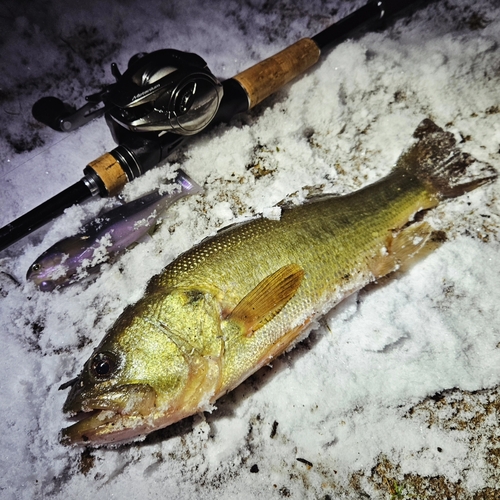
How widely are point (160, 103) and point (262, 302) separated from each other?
137 centimetres

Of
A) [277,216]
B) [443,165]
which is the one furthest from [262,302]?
[443,165]

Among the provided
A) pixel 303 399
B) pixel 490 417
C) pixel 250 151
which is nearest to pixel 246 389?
pixel 303 399

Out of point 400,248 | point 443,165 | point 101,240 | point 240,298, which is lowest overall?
point 400,248

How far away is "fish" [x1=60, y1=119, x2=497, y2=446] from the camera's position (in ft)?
5.33

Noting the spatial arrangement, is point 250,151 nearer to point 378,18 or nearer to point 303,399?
point 378,18

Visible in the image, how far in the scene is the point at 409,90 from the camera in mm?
2674

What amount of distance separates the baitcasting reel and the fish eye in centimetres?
137

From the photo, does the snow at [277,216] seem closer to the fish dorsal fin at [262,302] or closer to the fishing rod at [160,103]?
the fishing rod at [160,103]

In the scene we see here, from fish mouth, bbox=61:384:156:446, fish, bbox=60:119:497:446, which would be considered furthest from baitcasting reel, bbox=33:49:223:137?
fish mouth, bbox=61:384:156:446

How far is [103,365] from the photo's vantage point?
5.42 feet

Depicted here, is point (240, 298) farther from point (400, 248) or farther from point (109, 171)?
point (109, 171)

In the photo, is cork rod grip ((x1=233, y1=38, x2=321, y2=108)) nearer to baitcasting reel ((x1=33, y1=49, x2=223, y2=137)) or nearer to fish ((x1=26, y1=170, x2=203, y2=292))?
baitcasting reel ((x1=33, y1=49, x2=223, y2=137))

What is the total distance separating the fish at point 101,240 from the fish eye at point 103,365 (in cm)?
89

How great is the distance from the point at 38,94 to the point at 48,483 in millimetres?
2978
